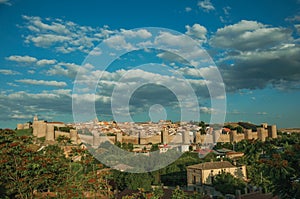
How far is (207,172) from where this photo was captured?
2175 centimetres

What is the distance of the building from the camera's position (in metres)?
21.6

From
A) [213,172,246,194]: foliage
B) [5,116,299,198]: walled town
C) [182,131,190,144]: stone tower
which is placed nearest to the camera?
[5,116,299,198]: walled town

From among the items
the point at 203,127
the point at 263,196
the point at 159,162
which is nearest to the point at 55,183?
the point at 263,196

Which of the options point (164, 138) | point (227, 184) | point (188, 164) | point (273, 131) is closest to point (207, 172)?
point (227, 184)

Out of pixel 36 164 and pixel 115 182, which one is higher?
pixel 36 164

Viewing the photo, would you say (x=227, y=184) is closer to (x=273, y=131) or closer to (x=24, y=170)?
(x=24, y=170)

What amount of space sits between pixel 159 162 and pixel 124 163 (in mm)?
4168

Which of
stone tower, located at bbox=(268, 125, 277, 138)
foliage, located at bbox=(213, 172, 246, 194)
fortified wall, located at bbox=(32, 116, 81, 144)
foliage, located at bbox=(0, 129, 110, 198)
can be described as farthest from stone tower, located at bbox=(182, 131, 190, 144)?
foliage, located at bbox=(0, 129, 110, 198)

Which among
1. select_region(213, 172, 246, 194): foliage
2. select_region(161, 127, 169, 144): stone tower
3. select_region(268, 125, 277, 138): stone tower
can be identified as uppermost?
select_region(268, 125, 277, 138): stone tower

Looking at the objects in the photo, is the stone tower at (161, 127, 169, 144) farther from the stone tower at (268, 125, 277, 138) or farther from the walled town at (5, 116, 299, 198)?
the stone tower at (268, 125, 277, 138)

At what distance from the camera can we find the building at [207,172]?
70.9 feet

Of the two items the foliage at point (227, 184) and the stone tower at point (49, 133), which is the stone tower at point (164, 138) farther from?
the foliage at point (227, 184)

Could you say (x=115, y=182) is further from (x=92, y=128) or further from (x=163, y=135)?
(x=163, y=135)

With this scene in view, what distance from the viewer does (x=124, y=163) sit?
96.6 feet
